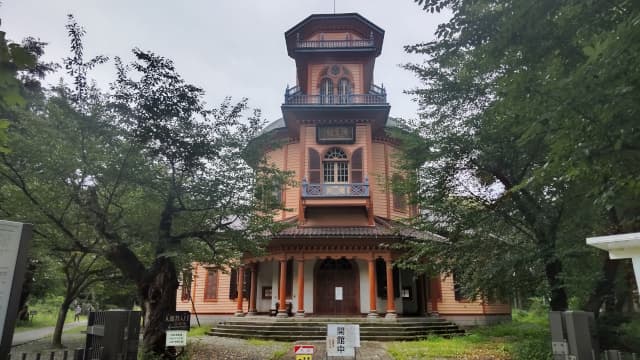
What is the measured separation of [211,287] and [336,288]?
26.7ft

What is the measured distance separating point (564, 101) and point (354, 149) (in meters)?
16.3

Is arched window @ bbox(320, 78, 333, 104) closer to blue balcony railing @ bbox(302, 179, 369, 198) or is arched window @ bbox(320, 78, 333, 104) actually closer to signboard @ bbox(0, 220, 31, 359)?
blue balcony railing @ bbox(302, 179, 369, 198)

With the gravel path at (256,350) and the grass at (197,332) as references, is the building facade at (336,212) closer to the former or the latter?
the grass at (197,332)

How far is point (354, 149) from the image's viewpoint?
2083 cm

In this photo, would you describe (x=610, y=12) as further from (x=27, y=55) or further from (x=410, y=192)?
(x=410, y=192)

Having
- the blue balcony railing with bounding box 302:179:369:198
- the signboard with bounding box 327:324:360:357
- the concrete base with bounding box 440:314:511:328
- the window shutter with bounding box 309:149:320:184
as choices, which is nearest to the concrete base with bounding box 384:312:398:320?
the concrete base with bounding box 440:314:511:328

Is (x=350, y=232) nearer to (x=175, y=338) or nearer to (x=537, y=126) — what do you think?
(x=175, y=338)

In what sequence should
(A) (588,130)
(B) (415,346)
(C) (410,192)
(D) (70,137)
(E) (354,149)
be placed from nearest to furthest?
(A) (588,130), (D) (70,137), (C) (410,192), (B) (415,346), (E) (354,149)

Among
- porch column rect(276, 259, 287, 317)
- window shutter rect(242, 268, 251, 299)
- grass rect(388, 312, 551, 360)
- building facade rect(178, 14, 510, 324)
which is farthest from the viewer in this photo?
window shutter rect(242, 268, 251, 299)

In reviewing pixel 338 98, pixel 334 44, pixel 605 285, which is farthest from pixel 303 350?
pixel 334 44

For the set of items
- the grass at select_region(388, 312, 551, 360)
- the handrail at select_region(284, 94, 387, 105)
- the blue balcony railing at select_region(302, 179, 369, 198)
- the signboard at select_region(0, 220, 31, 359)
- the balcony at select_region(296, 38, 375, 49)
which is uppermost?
the balcony at select_region(296, 38, 375, 49)

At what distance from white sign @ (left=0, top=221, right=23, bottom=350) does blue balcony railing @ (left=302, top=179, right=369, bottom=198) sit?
15617mm

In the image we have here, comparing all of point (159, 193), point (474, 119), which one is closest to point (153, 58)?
point (159, 193)

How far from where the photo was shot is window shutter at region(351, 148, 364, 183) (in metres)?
20.6
